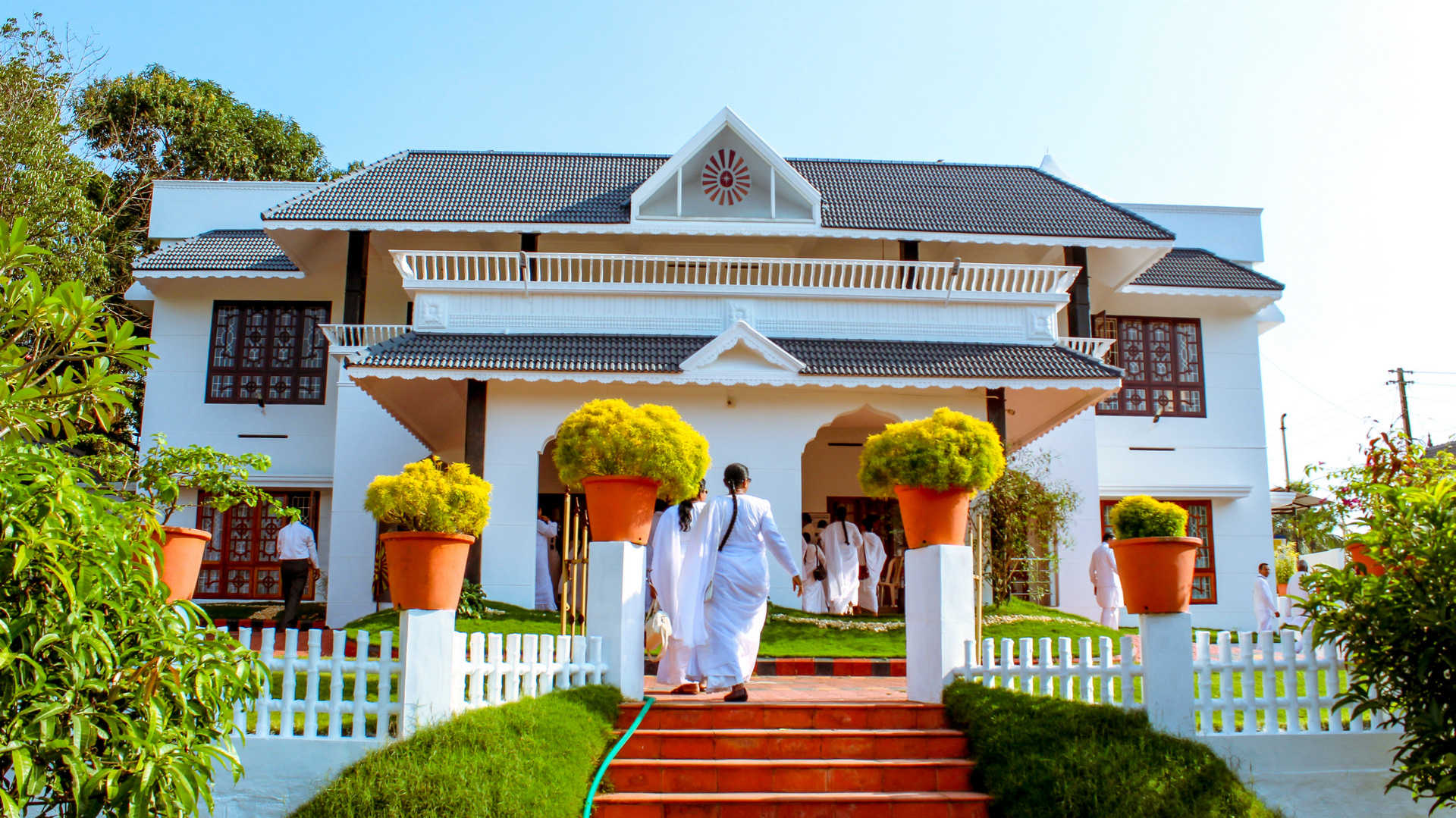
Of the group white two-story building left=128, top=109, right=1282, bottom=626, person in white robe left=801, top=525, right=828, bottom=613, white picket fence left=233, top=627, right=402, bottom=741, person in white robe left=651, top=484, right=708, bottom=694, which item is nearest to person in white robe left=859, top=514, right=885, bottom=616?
person in white robe left=801, top=525, right=828, bottom=613

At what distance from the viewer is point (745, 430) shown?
1470cm

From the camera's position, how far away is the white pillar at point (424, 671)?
611 cm

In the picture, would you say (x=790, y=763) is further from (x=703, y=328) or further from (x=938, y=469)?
(x=703, y=328)

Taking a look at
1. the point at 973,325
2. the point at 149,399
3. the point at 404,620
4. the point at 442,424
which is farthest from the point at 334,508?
the point at 404,620

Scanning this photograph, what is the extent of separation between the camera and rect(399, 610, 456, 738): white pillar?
6.11 m

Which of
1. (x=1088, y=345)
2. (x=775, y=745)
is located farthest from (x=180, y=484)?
(x=1088, y=345)

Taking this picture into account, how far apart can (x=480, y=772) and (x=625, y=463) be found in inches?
98.9

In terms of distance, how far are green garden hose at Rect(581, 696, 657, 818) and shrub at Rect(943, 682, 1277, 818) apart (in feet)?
6.47

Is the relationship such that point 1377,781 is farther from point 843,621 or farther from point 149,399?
point 149,399

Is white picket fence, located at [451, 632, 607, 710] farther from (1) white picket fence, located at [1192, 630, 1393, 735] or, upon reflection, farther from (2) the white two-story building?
(2) the white two-story building

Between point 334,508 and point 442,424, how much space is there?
2099 millimetres

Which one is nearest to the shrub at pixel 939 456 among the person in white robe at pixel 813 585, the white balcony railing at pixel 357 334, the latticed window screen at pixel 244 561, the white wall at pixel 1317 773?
the white wall at pixel 1317 773

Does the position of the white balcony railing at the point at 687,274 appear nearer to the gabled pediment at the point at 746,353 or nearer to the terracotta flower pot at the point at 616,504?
the gabled pediment at the point at 746,353

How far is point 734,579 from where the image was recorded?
822 cm
